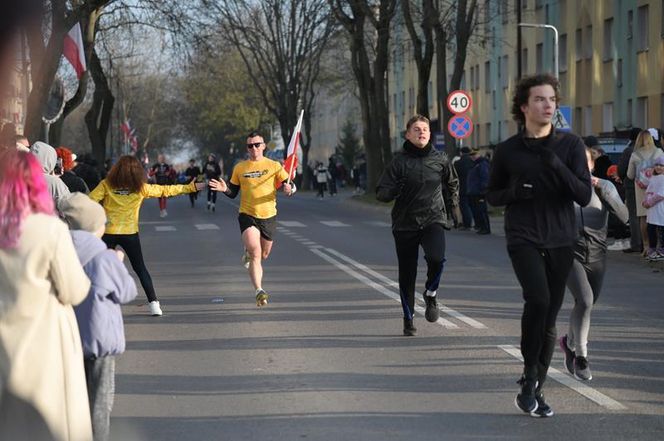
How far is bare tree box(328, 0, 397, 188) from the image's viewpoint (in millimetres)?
46469

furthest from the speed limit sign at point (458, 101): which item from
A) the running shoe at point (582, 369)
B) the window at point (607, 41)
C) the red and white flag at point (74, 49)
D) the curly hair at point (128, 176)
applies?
the running shoe at point (582, 369)

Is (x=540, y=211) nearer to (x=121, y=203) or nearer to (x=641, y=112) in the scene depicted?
(x=121, y=203)

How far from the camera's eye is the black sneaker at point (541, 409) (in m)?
8.01

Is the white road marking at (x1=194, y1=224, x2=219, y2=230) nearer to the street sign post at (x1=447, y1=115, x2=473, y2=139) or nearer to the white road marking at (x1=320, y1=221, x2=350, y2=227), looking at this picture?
the white road marking at (x1=320, y1=221, x2=350, y2=227)

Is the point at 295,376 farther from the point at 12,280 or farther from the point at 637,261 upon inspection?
the point at 637,261

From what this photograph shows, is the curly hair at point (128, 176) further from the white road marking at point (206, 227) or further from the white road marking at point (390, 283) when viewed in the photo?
the white road marking at point (206, 227)

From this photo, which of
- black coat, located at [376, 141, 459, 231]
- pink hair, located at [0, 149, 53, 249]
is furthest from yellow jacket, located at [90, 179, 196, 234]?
pink hair, located at [0, 149, 53, 249]

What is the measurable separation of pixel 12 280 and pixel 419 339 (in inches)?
247

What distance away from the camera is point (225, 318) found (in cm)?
1352

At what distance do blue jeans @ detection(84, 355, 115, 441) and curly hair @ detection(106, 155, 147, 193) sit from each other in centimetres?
682

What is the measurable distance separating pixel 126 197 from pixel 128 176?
264 millimetres

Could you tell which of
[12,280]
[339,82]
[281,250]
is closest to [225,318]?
[12,280]

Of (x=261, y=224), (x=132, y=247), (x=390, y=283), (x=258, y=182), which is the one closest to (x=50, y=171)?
(x=132, y=247)

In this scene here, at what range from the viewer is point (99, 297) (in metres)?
6.34
